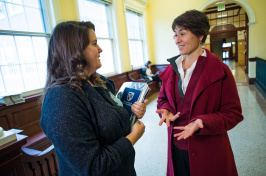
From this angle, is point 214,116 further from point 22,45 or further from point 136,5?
point 136,5

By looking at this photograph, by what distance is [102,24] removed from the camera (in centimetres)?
437

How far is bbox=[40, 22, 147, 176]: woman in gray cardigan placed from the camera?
0.62 m

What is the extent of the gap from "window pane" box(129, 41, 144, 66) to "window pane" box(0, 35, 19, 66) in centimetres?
372

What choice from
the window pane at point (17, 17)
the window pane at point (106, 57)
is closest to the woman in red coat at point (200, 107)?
the window pane at point (17, 17)

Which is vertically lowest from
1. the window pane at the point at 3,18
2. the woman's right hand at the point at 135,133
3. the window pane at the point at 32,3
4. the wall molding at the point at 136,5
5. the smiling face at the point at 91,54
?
the woman's right hand at the point at 135,133

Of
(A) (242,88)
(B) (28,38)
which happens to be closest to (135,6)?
(B) (28,38)

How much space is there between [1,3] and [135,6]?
14.0 feet

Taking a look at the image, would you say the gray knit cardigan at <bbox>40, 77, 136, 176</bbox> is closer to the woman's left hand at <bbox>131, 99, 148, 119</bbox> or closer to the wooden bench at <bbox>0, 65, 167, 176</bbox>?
the woman's left hand at <bbox>131, 99, 148, 119</bbox>

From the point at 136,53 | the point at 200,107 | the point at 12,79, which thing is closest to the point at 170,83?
the point at 200,107

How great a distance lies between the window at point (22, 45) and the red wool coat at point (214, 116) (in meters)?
2.52

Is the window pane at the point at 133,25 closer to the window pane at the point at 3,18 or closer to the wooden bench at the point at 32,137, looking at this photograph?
the window pane at the point at 3,18

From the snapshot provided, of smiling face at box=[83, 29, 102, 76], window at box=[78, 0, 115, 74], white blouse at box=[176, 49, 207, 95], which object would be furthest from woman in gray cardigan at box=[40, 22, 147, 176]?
window at box=[78, 0, 115, 74]

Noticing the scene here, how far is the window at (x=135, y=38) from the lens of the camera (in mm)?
5554

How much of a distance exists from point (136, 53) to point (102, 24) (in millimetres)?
1963
